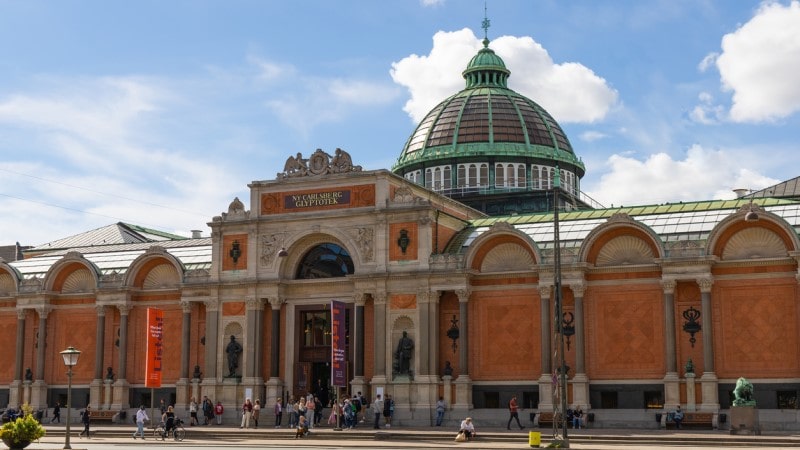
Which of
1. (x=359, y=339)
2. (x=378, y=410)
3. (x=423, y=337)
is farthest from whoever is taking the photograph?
(x=359, y=339)

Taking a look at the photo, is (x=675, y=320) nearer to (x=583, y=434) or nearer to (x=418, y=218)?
(x=583, y=434)

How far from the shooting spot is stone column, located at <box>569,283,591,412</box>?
5625 centimetres

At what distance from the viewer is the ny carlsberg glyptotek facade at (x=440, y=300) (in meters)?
54.3

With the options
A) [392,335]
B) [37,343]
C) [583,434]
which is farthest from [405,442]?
[37,343]

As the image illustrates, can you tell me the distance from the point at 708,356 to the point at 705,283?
366 cm

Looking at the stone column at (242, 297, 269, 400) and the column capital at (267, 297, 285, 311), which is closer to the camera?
the stone column at (242, 297, 269, 400)

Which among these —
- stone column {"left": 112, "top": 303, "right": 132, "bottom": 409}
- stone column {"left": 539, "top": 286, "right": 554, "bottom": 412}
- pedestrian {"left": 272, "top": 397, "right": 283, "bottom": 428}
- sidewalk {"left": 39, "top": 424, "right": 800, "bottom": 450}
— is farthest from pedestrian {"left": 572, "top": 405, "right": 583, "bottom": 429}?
stone column {"left": 112, "top": 303, "right": 132, "bottom": 409}

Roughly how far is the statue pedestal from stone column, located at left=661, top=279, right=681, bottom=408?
6262 mm

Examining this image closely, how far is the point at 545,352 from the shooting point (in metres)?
57.4

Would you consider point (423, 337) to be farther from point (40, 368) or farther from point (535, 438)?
point (40, 368)

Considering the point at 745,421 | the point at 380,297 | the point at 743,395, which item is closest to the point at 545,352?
the point at 380,297

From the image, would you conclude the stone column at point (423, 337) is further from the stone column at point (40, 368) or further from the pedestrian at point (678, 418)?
the stone column at point (40, 368)

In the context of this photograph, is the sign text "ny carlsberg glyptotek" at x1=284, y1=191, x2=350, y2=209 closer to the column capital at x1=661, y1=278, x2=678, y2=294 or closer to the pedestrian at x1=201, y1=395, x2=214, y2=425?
the pedestrian at x1=201, y1=395, x2=214, y2=425

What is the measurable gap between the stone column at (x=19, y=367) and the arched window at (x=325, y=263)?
20280 millimetres
